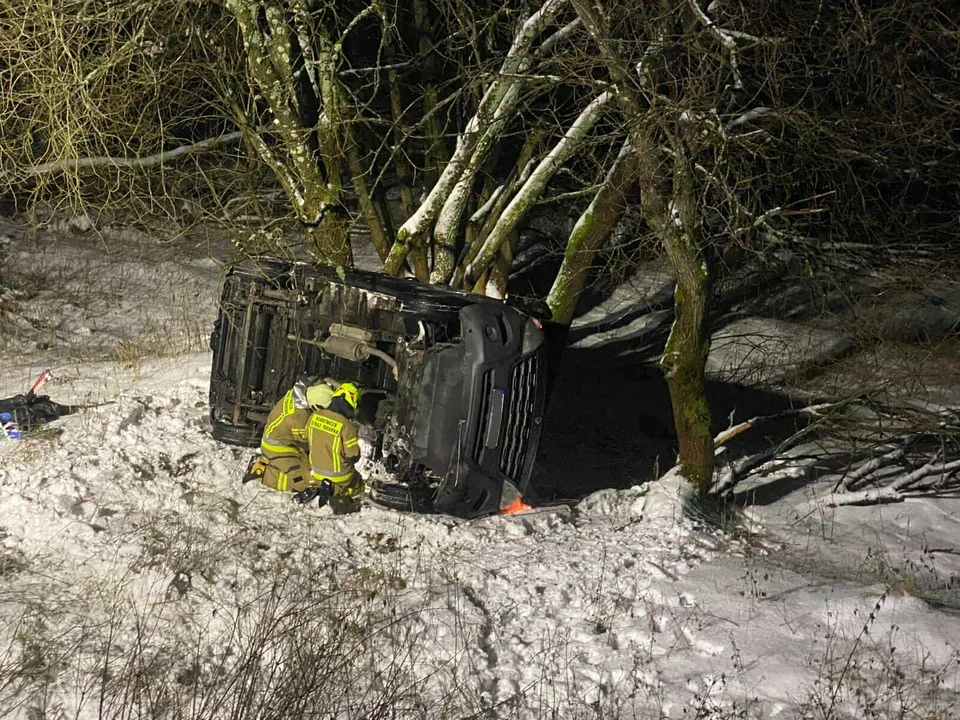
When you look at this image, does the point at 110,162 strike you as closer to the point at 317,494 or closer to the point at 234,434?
the point at 234,434

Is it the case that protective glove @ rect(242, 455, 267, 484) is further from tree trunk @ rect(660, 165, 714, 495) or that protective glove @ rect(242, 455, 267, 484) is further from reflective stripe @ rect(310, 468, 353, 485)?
tree trunk @ rect(660, 165, 714, 495)

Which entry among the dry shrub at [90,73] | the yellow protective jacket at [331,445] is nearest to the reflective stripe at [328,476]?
the yellow protective jacket at [331,445]

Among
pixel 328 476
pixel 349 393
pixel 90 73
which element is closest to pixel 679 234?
pixel 349 393

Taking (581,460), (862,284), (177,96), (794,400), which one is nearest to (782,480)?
(581,460)

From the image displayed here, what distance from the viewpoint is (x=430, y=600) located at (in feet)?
17.3

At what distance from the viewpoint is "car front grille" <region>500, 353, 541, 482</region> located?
255 inches

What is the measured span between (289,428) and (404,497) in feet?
3.83

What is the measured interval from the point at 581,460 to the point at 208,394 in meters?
3.71

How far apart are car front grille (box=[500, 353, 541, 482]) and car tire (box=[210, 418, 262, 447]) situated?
2.33 metres

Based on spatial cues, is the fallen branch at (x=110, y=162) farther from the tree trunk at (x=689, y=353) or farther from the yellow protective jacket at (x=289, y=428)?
the tree trunk at (x=689, y=353)

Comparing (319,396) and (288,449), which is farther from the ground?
(319,396)

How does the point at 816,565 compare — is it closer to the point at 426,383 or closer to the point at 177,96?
the point at 426,383

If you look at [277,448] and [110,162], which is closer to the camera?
[277,448]

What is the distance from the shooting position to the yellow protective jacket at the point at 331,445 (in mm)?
6617
